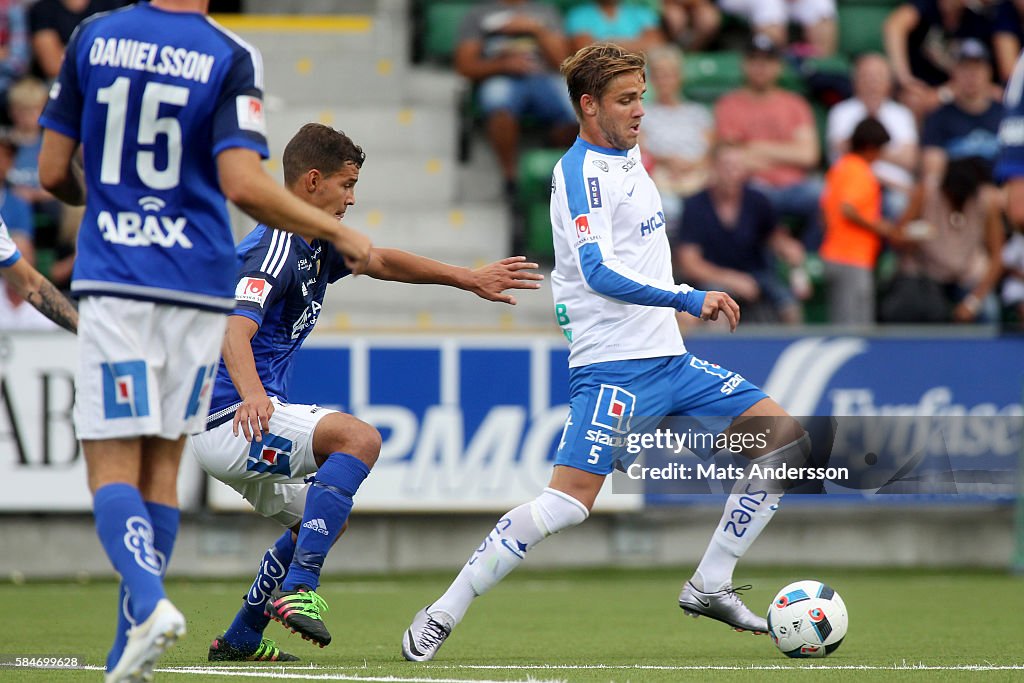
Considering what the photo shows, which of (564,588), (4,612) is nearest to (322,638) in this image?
(4,612)

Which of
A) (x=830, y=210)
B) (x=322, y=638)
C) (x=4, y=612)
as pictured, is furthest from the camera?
(x=830, y=210)

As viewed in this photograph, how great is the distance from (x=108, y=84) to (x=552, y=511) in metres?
2.59

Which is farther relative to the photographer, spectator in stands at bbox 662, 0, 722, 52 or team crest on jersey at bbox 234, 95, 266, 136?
spectator in stands at bbox 662, 0, 722, 52

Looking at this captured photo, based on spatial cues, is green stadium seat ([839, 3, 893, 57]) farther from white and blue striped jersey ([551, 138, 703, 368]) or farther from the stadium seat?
white and blue striped jersey ([551, 138, 703, 368])

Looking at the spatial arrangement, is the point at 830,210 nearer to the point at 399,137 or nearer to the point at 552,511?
the point at 399,137

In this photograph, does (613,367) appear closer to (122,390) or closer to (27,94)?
(122,390)

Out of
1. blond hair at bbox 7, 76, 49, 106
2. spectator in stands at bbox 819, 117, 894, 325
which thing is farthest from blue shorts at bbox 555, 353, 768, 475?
blond hair at bbox 7, 76, 49, 106

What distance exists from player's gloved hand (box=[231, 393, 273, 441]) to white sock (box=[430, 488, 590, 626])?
102cm

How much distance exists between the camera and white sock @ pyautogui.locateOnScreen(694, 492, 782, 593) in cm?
655

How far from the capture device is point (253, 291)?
19.9 feet

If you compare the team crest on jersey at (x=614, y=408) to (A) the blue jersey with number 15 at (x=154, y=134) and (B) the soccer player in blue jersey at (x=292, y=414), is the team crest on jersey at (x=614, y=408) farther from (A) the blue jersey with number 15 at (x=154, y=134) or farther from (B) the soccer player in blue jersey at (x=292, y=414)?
(A) the blue jersey with number 15 at (x=154, y=134)

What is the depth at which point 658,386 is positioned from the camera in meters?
6.42

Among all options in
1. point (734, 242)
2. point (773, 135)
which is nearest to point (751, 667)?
point (734, 242)

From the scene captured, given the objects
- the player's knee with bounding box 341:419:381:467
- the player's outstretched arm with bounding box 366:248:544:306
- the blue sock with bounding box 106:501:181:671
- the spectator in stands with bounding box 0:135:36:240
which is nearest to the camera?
the blue sock with bounding box 106:501:181:671
